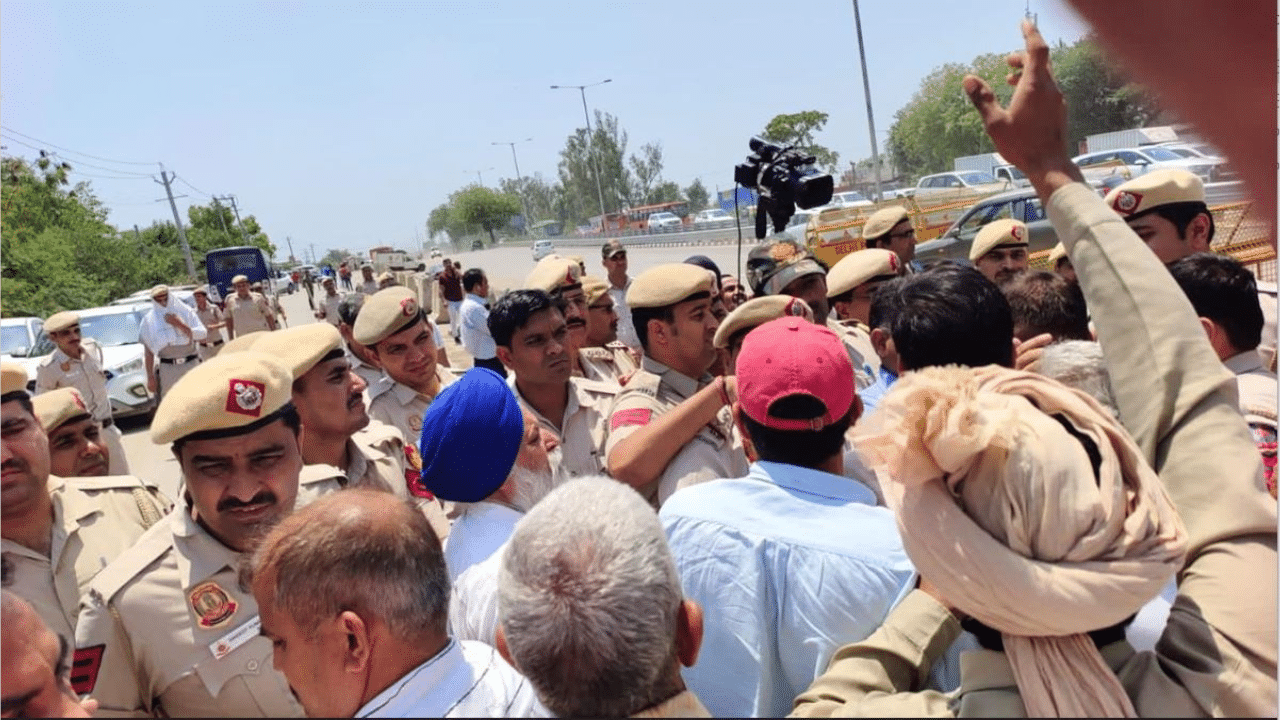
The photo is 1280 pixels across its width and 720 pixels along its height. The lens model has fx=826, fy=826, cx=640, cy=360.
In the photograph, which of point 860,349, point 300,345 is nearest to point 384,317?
point 300,345

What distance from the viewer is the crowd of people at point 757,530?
41.3 inches

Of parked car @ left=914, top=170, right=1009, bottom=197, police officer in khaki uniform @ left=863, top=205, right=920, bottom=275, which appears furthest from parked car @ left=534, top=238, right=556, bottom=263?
police officer in khaki uniform @ left=863, top=205, right=920, bottom=275

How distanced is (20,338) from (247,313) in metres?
3.11

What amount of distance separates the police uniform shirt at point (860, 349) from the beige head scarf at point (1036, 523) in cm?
246

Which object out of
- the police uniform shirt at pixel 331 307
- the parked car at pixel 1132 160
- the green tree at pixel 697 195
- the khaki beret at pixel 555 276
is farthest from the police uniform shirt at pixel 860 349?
the green tree at pixel 697 195

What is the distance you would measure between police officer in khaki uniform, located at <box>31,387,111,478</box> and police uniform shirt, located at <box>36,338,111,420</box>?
3761 millimetres

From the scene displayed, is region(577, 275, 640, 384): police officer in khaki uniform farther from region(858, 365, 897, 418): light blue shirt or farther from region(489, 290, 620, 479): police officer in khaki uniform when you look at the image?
region(858, 365, 897, 418): light blue shirt

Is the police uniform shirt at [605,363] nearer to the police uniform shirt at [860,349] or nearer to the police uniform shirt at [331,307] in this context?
the police uniform shirt at [860,349]

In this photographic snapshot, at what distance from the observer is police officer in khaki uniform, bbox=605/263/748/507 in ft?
7.91

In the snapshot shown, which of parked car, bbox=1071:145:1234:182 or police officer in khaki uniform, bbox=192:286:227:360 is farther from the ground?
police officer in khaki uniform, bbox=192:286:227:360

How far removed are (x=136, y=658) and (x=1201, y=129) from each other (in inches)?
86.9

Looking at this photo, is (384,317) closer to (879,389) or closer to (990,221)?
(879,389)

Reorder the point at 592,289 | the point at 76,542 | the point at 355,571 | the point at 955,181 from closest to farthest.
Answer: the point at 355,571 → the point at 76,542 → the point at 592,289 → the point at 955,181

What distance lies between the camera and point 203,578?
199cm
